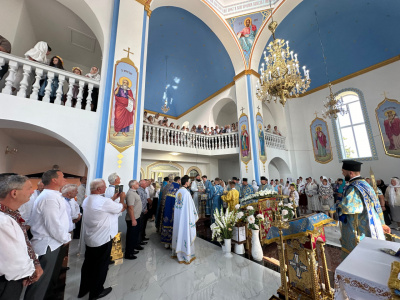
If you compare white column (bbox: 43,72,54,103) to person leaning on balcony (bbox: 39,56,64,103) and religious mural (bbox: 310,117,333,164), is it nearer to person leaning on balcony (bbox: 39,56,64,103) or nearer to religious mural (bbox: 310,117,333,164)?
person leaning on balcony (bbox: 39,56,64,103)

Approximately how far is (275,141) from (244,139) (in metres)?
3.13

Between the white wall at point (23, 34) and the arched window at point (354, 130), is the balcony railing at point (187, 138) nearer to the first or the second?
the white wall at point (23, 34)

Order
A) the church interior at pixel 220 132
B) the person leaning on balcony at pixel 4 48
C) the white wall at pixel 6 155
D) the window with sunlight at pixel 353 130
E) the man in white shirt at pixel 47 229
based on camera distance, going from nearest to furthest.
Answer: the man in white shirt at pixel 47 229 → the church interior at pixel 220 132 → the person leaning on balcony at pixel 4 48 → the white wall at pixel 6 155 → the window with sunlight at pixel 353 130

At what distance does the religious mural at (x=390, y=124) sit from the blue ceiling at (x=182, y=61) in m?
8.44

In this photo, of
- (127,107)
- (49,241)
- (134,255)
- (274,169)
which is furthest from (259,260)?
(274,169)

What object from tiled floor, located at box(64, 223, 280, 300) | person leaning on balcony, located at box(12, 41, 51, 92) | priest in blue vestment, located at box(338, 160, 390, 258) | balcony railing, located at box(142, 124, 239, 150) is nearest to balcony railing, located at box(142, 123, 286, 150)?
balcony railing, located at box(142, 124, 239, 150)

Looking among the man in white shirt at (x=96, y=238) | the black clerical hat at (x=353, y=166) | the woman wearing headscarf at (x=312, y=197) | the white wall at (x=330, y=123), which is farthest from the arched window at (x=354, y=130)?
the man in white shirt at (x=96, y=238)

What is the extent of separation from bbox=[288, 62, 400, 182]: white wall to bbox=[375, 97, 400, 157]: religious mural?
200 millimetres

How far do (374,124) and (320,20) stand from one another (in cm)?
641

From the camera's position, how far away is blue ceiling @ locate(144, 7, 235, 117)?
8922 millimetres

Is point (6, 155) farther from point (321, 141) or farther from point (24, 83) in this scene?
point (321, 141)

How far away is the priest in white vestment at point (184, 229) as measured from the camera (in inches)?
133

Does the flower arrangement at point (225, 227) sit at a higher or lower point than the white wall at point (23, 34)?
lower

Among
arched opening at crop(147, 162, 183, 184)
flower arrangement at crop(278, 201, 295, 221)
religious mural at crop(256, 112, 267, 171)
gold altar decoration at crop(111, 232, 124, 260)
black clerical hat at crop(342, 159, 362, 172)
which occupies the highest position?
religious mural at crop(256, 112, 267, 171)
